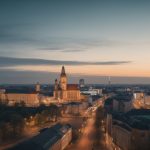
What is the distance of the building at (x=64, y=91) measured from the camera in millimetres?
109000

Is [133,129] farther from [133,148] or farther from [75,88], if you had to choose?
[75,88]

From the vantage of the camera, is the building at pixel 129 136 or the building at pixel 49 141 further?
the building at pixel 129 136

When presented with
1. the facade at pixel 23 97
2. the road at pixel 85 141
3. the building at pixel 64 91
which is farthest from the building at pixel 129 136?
the building at pixel 64 91

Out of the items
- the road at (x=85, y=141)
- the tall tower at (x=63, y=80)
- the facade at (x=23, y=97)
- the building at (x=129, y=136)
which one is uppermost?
the tall tower at (x=63, y=80)

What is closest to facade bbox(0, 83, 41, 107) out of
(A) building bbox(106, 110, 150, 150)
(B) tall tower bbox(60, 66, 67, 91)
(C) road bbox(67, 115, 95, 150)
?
(B) tall tower bbox(60, 66, 67, 91)

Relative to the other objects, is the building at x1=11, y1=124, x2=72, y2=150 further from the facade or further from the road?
the facade

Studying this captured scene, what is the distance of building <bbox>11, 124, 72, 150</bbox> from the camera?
31278 millimetres

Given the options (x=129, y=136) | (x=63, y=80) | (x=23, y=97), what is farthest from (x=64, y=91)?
(x=129, y=136)

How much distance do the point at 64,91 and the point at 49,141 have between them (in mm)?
74699

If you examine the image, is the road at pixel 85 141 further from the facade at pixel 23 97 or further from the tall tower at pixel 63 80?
the tall tower at pixel 63 80

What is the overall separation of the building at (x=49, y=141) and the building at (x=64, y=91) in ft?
206

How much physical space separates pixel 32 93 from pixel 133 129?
236 ft

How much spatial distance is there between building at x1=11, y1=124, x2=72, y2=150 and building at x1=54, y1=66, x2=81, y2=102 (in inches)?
2472

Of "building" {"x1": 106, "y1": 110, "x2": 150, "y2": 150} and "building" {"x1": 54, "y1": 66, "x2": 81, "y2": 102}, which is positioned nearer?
"building" {"x1": 106, "y1": 110, "x2": 150, "y2": 150}
